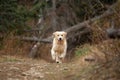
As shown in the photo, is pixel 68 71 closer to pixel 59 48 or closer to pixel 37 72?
pixel 37 72

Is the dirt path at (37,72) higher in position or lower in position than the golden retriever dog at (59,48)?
lower

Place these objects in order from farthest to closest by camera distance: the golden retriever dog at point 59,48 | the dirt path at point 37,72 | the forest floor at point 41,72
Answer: the golden retriever dog at point 59,48 → the dirt path at point 37,72 → the forest floor at point 41,72

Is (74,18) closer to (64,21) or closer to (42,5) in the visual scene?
(64,21)

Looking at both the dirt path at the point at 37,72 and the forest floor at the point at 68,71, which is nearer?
the forest floor at the point at 68,71

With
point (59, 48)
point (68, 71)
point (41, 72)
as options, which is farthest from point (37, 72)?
point (59, 48)

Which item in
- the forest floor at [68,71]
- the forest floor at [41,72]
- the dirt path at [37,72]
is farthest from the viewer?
the dirt path at [37,72]

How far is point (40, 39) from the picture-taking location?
49.9 ft

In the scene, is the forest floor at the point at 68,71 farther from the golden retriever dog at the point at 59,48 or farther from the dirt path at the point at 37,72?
the golden retriever dog at the point at 59,48

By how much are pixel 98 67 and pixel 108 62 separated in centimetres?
24

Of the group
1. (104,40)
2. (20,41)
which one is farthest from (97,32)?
(20,41)

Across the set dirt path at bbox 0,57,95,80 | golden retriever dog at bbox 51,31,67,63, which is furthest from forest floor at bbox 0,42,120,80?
golden retriever dog at bbox 51,31,67,63

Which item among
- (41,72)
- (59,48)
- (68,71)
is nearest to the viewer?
(68,71)

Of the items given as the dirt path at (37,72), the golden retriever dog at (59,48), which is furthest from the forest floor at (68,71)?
the golden retriever dog at (59,48)

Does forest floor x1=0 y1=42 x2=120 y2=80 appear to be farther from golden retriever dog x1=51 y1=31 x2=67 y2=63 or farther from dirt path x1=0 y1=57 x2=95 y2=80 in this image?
golden retriever dog x1=51 y1=31 x2=67 y2=63
